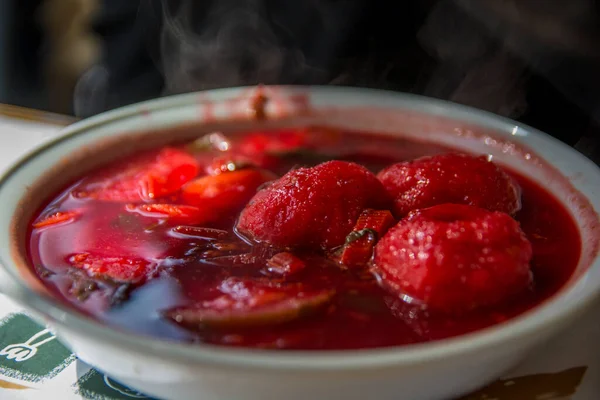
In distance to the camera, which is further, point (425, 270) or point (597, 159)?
point (597, 159)

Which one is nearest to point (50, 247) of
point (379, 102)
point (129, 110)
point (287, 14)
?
point (129, 110)

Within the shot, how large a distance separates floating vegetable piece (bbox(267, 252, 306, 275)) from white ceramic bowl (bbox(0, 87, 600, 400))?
32cm

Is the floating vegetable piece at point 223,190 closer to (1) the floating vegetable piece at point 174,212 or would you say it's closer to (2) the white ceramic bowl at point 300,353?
(1) the floating vegetable piece at point 174,212

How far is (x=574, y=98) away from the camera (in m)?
2.22

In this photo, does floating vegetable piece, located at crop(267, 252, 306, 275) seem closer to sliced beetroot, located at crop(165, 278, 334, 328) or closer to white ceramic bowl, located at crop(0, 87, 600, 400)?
sliced beetroot, located at crop(165, 278, 334, 328)

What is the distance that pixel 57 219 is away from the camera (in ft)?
4.58

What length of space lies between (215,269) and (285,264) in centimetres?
14

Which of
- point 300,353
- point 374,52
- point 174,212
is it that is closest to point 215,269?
point 174,212

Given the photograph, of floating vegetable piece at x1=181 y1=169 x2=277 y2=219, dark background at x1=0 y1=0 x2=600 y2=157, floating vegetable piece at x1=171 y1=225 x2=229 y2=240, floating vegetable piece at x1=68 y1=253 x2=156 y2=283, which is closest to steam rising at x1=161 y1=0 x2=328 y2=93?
dark background at x1=0 y1=0 x2=600 y2=157

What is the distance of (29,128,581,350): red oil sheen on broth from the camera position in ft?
3.30

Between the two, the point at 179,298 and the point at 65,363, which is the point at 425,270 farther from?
the point at 65,363

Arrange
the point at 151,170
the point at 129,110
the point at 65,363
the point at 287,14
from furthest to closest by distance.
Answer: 1. the point at 287,14
2. the point at 129,110
3. the point at 151,170
4. the point at 65,363

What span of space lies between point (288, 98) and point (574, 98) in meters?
1.04

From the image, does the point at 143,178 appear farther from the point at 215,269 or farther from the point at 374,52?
the point at 374,52
